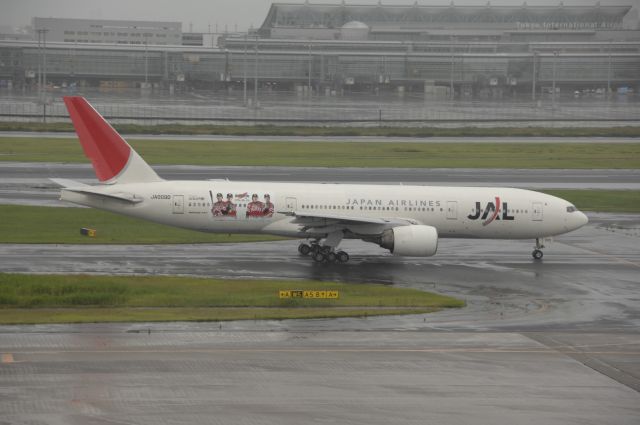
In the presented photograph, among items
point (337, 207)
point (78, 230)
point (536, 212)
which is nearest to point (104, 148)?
point (78, 230)

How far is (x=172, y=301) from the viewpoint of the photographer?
118ft

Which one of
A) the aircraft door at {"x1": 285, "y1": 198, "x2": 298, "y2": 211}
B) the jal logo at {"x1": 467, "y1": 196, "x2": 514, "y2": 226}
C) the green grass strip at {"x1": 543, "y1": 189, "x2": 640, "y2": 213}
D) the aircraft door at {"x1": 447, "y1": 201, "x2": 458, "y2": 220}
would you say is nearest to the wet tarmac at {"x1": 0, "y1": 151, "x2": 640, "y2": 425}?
the aircraft door at {"x1": 447, "y1": 201, "x2": 458, "y2": 220}

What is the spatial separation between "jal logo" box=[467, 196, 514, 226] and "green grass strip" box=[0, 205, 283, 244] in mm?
10705

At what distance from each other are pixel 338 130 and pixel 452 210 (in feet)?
209

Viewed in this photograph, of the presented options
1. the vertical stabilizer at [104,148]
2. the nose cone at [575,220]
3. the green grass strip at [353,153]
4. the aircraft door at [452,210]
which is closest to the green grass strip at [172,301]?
the vertical stabilizer at [104,148]

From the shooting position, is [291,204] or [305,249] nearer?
[291,204]

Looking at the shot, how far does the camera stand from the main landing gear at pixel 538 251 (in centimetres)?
4856

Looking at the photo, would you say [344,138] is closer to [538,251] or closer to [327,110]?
[327,110]

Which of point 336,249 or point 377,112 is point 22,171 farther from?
point 377,112

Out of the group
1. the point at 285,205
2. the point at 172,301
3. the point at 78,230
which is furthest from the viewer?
the point at 78,230

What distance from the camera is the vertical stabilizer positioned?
153ft

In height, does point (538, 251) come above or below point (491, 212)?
below

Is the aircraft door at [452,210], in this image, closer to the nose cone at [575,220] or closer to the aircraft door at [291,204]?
the nose cone at [575,220]

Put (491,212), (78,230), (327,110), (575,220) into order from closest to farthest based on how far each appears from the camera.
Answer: (491,212) → (575,220) → (78,230) → (327,110)
